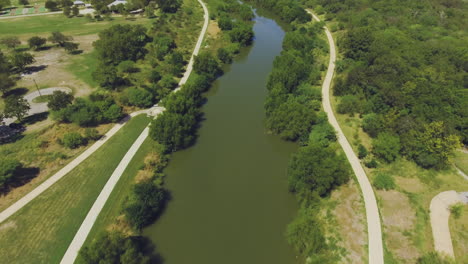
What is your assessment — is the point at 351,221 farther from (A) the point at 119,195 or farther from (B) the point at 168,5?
(B) the point at 168,5

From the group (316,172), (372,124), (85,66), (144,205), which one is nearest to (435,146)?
(372,124)

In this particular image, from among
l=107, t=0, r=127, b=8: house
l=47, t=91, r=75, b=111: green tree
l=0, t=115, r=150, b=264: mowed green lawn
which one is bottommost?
l=0, t=115, r=150, b=264: mowed green lawn

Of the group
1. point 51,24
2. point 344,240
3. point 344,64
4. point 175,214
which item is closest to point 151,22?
point 51,24

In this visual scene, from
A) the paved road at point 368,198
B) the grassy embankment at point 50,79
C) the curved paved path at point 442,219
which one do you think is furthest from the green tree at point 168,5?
the curved paved path at point 442,219

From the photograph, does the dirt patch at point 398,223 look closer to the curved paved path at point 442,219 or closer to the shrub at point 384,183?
the shrub at point 384,183

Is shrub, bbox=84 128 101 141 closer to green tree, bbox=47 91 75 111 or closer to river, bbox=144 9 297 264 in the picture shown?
green tree, bbox=47 91 75 111

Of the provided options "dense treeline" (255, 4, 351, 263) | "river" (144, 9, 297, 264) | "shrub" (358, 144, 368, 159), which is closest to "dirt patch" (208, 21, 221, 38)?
"dense treeline" (255, 4, 351, 263)

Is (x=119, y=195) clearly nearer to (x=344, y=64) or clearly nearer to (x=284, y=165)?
(x=284, y=165)
